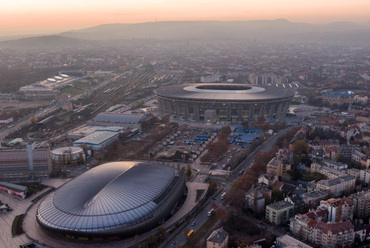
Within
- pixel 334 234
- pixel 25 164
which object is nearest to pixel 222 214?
pixel 334 234

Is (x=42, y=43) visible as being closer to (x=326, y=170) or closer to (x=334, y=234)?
(x=326, y=170)

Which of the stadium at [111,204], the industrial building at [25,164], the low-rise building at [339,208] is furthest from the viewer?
the industrial building at [25,164]

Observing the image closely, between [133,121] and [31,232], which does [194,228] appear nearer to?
[31,232]

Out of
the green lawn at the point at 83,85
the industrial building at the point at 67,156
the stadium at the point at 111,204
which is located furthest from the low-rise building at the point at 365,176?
the green lawn at the point at 83,85

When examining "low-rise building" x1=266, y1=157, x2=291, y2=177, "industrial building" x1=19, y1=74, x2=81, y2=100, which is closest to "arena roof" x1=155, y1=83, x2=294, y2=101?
"low-rise building" x1=266, y1=157, x2=291, y2=177

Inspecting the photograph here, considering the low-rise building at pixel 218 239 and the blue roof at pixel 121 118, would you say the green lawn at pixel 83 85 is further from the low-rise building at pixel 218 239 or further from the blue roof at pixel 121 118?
the low-rise building at pixel 218 239

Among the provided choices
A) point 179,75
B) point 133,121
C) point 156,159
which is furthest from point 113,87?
point 156,159
